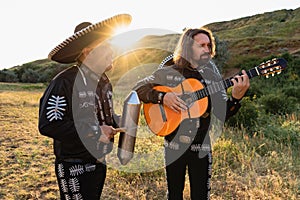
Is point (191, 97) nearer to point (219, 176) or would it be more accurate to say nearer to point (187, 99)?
point (187, 99)

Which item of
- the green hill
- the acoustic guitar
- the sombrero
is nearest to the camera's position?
the sombrero

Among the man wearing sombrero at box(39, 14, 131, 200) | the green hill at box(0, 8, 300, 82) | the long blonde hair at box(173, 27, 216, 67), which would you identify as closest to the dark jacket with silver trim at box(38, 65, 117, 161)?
the man wearing sombrero at box(39, 14, 131, 200)

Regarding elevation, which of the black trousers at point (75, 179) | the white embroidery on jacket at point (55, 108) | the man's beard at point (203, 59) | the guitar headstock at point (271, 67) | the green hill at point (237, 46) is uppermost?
the green hill at point (237, 46)

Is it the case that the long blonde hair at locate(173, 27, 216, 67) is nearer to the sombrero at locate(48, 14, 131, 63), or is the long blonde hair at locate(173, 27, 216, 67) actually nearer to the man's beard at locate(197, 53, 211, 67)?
the man's beard at locate(197, 53, 211, 67)

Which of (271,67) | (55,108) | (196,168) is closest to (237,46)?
(271,67)

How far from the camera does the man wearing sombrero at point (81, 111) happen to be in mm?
2004

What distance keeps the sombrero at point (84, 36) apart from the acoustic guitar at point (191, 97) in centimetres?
94

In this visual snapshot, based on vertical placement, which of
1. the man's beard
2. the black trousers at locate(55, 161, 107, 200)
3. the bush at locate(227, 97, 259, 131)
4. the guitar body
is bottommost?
the bush at locate(227, 97, 259, 131)

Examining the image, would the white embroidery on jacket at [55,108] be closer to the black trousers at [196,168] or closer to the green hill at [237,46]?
the black trousers at [196,168]

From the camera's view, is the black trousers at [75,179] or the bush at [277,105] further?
the bush at [277,105]

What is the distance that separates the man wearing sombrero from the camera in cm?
200

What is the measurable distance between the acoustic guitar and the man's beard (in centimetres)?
16

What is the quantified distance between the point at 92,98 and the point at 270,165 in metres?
3.65

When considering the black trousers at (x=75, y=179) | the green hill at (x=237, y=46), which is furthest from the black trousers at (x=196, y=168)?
the green hill at (x=237, y=46)
